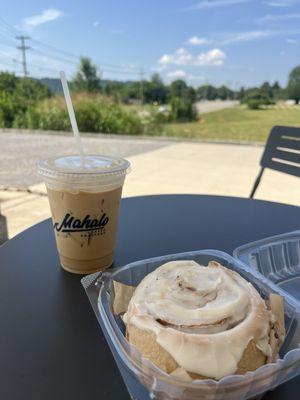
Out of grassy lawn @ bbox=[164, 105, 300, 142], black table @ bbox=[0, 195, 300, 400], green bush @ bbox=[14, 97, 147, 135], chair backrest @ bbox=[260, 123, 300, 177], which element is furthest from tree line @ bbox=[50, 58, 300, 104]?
black table @ bbox=[0, 195, 300, 400]

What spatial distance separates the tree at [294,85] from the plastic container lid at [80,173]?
453 centimetres

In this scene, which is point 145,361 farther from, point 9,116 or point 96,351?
point 9,116

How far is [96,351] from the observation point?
19.3 inches

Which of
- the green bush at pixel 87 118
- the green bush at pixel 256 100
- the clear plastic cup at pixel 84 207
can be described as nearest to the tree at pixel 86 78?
the green bush at pixel 87 118

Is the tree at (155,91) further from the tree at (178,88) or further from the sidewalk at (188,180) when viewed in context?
the sidewalk at (188,180)

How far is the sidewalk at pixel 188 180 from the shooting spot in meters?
3.06

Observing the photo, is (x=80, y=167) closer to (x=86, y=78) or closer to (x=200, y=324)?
(x=200, y=324)

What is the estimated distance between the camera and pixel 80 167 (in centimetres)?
66

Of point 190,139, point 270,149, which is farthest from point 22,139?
point 270,149

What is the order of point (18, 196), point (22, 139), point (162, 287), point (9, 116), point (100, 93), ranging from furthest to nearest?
point (100, 93)
point (9, 116)
point (22, 139)
point (18, 196)
point (162, 287)

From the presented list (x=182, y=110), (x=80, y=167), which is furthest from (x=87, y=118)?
(x=80, y=167)

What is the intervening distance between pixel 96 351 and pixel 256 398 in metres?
0.21

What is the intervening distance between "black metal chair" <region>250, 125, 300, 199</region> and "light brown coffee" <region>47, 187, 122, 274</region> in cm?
106

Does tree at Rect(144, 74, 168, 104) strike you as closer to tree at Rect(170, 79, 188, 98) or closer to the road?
tree at Rect(170, 79, 188, 98)
